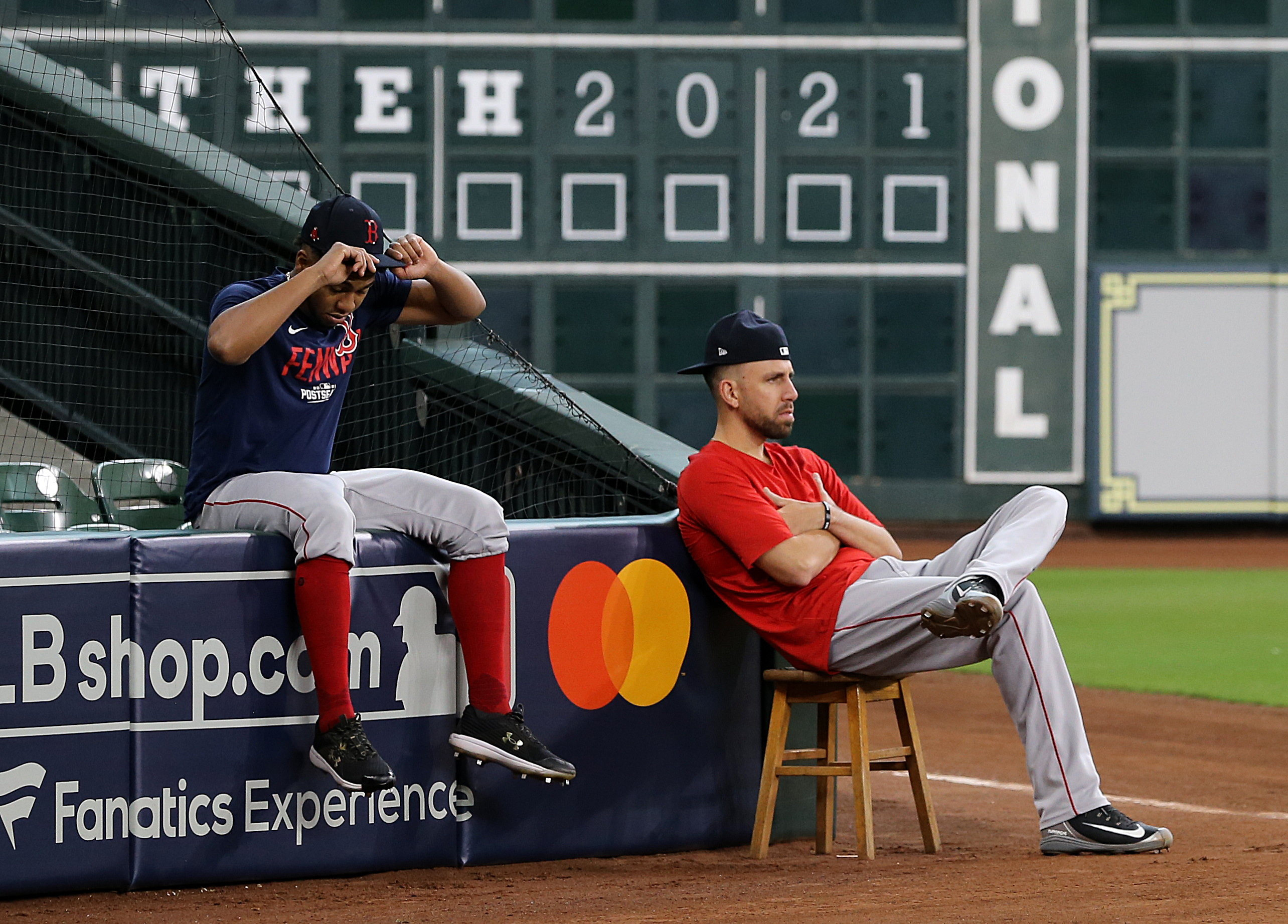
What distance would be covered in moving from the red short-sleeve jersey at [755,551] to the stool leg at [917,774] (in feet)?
0.96

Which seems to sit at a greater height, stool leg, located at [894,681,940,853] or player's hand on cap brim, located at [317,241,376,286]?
player's hand on cap brim, located at [317,241,376,286]

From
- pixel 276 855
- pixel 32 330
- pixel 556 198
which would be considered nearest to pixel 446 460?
pixel 32 330

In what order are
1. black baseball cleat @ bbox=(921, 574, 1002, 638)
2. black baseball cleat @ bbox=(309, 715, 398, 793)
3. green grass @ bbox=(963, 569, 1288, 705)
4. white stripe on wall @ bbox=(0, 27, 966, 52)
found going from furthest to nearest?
1. white stripe on wall @ bbox=(0, 27, 966, 52)
2. green grass @ bbox=(963, 569, 1288, 705)
3. black baseball cleat @ bbox=(921, 574, 1002, 638)
4. black baseball cleat @ bbox=(309, 715, 398, 793)

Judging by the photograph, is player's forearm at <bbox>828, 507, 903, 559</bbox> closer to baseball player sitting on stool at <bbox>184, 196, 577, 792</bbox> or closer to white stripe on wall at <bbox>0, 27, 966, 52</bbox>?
baseball player sitting on stool at <bbox>184, 196, 577, 792</bbox>

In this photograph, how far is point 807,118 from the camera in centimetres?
1564

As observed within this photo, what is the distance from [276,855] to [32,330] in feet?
8.57

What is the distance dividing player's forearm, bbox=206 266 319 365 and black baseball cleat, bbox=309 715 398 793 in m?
0.94

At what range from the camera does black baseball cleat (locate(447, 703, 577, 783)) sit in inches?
159

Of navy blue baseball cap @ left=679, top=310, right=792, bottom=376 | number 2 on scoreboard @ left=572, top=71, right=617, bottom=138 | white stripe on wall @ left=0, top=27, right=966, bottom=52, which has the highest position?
white stripe on wall @ left=0, top=27, right=966, bottom=52

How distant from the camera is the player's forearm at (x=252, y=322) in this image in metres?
3.87

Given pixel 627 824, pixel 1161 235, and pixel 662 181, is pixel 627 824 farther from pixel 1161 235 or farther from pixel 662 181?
pixel 1161 235

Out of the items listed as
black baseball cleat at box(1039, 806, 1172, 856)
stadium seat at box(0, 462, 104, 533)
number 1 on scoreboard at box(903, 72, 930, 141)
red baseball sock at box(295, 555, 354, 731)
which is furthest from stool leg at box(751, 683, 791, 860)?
number 1 on scoreboard at box(903, 72, 930, 141)

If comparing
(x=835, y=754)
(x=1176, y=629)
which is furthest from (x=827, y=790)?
(x=1176, y=629)

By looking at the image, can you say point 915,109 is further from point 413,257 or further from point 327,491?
point 327,491
